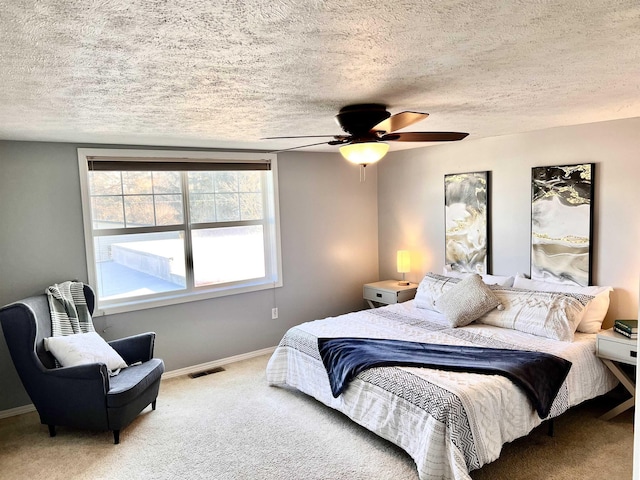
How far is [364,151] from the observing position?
271 cm

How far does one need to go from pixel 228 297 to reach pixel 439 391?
2636 millimetres

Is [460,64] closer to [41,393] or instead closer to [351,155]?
[351,155]

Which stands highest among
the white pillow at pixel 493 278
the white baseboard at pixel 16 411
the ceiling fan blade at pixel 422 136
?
the ceiling fan blade at pixel 422 136

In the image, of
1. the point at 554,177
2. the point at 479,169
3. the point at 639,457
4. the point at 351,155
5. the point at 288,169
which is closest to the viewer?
the point at 639,457

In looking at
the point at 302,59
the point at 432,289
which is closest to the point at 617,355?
the point at 432,289

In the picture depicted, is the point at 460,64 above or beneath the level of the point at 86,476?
above

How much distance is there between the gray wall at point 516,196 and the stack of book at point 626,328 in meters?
0.24

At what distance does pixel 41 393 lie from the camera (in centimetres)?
324

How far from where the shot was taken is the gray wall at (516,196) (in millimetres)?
3562

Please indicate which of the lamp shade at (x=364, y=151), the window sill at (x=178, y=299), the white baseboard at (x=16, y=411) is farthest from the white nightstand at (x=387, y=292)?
the white baseboard at (x=16, y=411)

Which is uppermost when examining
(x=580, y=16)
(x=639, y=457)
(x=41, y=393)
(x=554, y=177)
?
(x=580, y=16)

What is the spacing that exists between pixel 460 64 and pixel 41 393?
11.0ft

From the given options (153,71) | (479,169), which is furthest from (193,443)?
(479,169)

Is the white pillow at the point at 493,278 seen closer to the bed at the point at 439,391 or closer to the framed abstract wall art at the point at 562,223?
the framed abstract wall art at the point at 562,223
